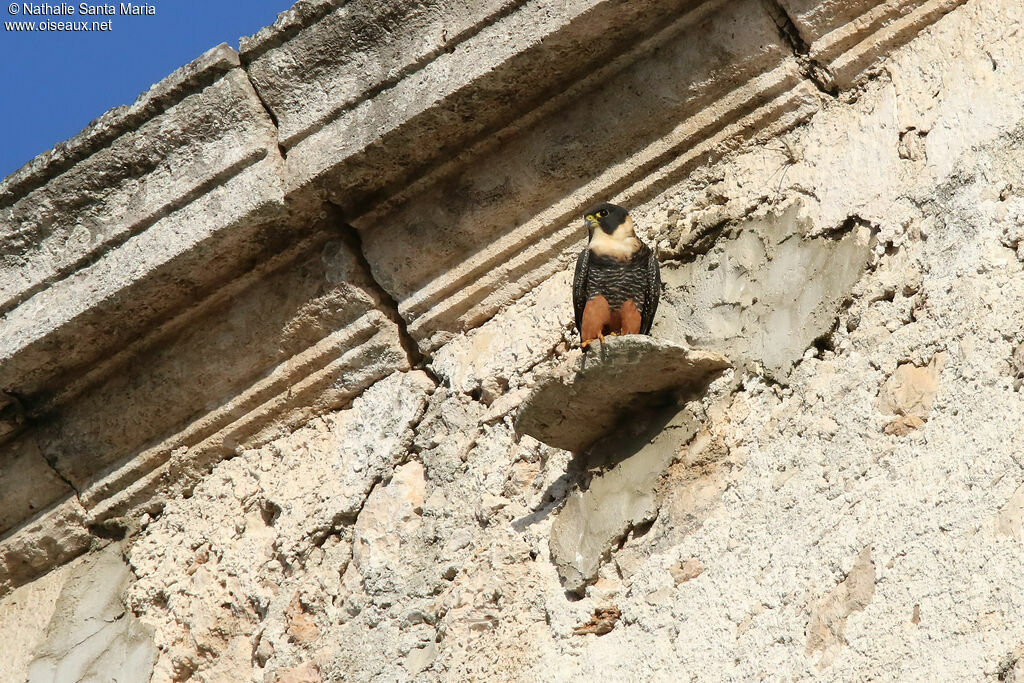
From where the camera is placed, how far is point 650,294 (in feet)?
11.9

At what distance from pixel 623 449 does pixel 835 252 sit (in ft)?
2.20

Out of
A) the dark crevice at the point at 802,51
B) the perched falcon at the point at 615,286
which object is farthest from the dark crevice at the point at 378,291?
the dark crevice at the point at 802,51

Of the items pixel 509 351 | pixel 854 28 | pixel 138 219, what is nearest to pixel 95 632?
pixel 138 219

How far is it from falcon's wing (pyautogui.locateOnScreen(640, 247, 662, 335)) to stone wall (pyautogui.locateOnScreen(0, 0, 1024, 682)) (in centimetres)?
9

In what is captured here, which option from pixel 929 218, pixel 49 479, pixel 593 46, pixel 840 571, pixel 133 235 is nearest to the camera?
pixel 840 571

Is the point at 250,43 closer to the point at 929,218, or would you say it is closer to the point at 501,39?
the point at 501,39

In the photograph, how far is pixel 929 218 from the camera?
327 cm

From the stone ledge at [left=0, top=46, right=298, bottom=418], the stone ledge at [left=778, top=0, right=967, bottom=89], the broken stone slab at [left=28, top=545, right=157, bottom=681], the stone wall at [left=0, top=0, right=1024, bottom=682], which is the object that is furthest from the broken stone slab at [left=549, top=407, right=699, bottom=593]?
the broken stone slab at [left=28, top=545, right=157, bottom=681]

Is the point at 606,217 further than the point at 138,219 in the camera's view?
No

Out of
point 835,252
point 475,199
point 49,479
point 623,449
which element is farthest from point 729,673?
point 49,479

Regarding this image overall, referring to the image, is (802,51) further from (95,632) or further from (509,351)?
(95,632)

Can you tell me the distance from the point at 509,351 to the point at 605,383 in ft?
2.02

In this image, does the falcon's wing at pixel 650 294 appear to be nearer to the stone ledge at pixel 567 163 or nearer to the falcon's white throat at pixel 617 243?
the falcon's white throat at pixel 617 243

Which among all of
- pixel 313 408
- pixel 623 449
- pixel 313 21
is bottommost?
pixel 623 449
